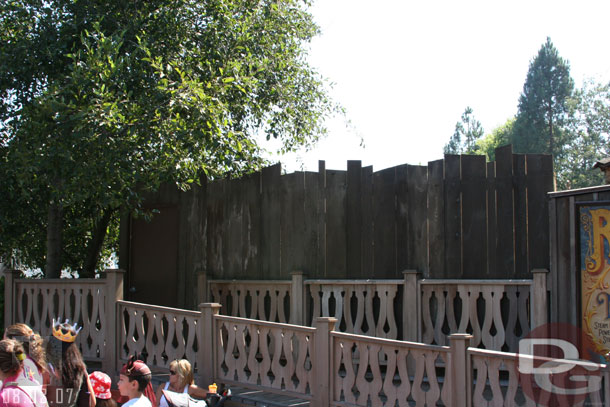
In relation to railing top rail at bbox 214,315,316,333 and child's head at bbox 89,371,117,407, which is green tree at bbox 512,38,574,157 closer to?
railing top rail at bbox 214,315,316,333

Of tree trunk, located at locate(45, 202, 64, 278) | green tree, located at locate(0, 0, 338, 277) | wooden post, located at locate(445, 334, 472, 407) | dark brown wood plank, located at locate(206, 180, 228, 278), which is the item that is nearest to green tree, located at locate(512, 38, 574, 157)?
green tree, located at locate(0, 0, 338, 277)

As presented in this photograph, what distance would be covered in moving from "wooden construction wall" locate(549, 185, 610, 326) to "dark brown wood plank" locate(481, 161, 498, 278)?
1.00 metres

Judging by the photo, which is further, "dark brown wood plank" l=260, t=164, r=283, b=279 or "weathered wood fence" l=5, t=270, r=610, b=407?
"dark brown wood plank" l=260, t=164, r=283, b=279

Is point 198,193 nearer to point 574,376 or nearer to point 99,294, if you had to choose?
point 99,294

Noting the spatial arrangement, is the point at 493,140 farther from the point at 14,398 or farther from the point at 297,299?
the point at 14,398

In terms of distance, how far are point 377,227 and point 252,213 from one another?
2.30 m

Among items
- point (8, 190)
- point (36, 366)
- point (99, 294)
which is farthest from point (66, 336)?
point (8, 190)

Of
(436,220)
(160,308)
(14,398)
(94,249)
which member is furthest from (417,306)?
(94,249)

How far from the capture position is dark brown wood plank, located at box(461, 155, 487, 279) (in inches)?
354

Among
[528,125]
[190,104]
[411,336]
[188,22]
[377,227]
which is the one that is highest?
[528,125]

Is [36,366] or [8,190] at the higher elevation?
[8,190]

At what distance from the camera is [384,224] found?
9.66 meters

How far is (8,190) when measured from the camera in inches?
473

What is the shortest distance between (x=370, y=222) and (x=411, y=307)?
4.85ft
